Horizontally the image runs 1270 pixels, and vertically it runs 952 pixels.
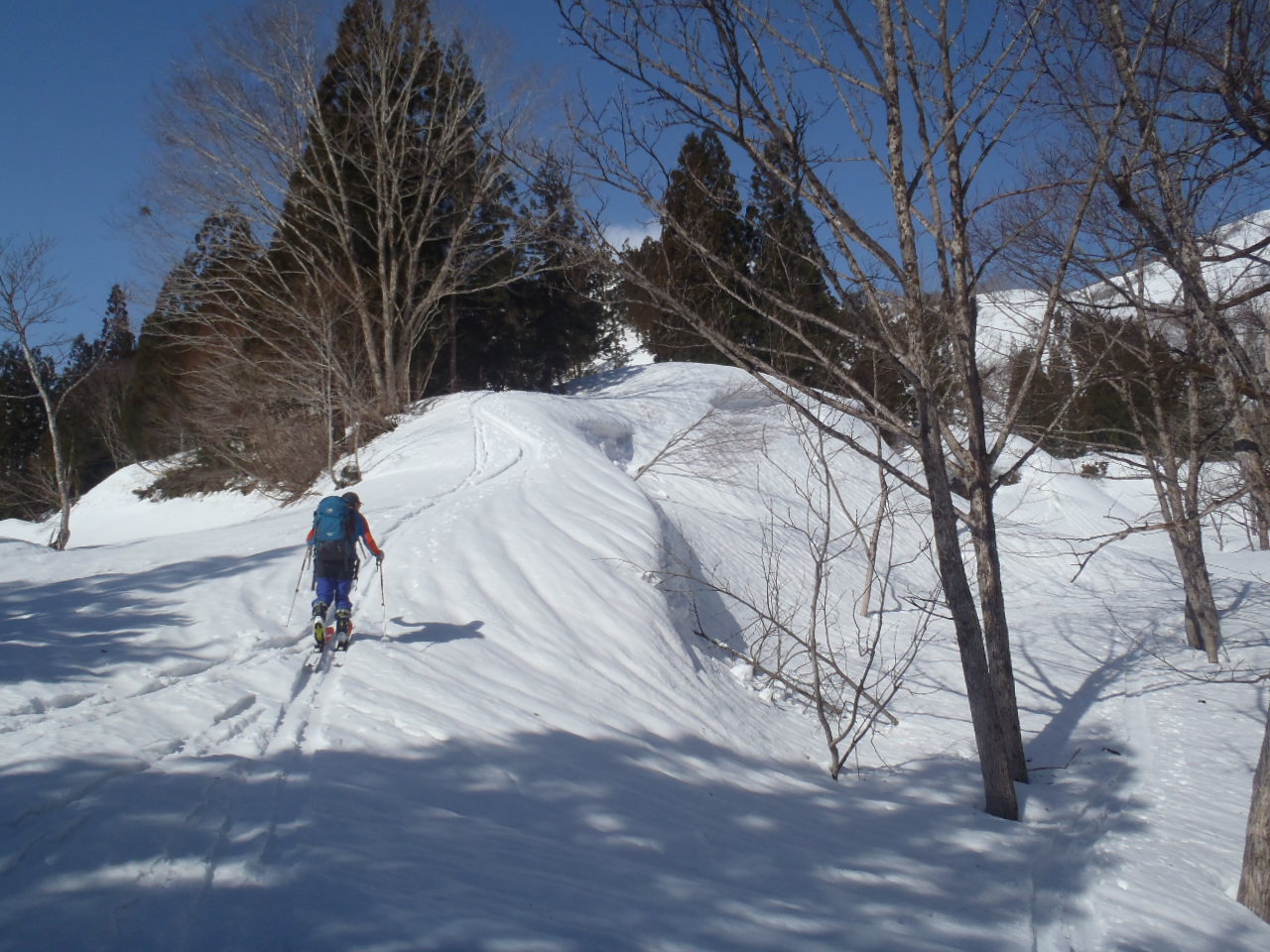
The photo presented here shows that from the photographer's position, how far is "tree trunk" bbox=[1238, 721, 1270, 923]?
15.6ft

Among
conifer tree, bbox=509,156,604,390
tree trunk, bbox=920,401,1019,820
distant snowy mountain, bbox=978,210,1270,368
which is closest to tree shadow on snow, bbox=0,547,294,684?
tree trunk, bbox=920,401,1019,820

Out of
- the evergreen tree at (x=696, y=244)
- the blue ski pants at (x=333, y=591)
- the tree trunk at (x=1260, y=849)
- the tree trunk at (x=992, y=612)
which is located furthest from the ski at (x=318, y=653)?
the tree trunk at (x=1260, y=849)

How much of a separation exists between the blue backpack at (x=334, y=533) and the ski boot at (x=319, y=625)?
0.45m

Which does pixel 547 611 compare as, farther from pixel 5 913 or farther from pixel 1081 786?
pixel 5 913

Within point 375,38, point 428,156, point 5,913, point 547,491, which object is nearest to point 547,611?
point 547,491

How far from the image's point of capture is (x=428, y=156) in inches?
827

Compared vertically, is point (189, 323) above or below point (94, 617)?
above

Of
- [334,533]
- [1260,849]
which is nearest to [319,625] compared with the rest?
[334,533]

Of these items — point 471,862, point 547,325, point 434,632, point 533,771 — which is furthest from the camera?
point 547,325

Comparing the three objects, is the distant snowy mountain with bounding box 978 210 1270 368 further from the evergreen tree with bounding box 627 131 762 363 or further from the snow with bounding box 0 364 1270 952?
the evergreen tree with bounding box 627 131 762 363

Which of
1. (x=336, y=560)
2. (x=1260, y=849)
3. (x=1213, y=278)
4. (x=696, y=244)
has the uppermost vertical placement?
(x=1213, y=278)

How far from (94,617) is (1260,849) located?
8842 millimetres

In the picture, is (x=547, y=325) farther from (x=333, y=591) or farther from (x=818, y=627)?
(x=333, y=591)

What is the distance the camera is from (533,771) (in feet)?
17.7
